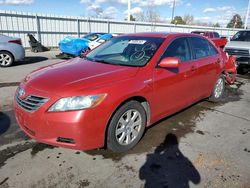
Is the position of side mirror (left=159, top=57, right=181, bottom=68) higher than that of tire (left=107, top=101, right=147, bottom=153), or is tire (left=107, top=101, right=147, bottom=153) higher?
side mirror (left=159, top=57, right=181, bottom=68)

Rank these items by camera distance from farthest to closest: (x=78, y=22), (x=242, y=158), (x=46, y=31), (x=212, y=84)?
(x=78, y=22) < (x=46, y=31) < (x=212, y=84) < (x=242, y=158)

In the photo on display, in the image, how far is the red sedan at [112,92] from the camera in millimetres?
2670

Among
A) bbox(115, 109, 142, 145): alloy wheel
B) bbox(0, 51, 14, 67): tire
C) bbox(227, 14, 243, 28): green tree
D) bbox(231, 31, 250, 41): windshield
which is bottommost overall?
bbox(115, 109, 142, 145): alloy wheel

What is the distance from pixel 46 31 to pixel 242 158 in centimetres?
1700

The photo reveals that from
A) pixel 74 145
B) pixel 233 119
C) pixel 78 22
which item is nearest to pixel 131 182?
pixel 74 145

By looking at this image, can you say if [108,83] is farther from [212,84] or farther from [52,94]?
[212,84]

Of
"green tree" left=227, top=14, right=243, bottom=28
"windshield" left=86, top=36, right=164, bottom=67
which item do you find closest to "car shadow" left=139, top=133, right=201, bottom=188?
"windshield" left=86, top=36, right=164, bottom=67

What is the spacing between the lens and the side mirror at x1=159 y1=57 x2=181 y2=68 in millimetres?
3320

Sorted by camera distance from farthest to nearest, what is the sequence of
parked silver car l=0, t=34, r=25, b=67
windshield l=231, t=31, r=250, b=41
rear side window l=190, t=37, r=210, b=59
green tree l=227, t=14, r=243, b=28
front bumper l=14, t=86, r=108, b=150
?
green tree l=227, t=14, r=243, b=28 → windshield l=231, t=31, r=250, b=41 → parked silver car l=0, t=34, r=25, b=67 → rear side window l=190, t=37, r=210, b=59 → front bumper l=14, t=86, r=108, b=150

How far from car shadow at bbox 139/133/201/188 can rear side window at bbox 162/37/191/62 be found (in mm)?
1505

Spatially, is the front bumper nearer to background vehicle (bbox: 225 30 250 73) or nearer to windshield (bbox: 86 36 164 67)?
windshield (bbox: 86 36 164 67)

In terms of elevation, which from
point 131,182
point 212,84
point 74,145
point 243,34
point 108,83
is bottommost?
point 131,182

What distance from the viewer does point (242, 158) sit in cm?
315

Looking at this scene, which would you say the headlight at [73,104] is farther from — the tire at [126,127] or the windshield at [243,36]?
the windshield at [243,36]
